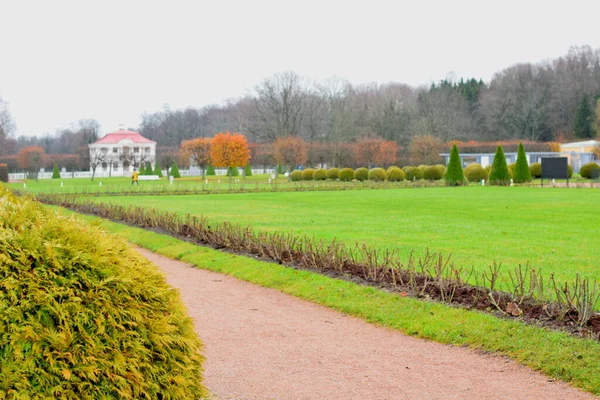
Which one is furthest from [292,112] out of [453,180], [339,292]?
[339,292]

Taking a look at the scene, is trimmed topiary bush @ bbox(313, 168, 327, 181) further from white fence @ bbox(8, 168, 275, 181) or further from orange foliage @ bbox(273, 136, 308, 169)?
white fence @ bbox(8, 168, 275, 181)

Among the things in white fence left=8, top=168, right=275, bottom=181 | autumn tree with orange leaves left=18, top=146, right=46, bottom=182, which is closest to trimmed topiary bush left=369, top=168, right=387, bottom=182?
white fence left=8, top=168, right=275, bottom=181

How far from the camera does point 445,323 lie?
21.8 ft

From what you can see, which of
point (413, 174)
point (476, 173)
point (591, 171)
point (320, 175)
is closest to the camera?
point (476, 173)

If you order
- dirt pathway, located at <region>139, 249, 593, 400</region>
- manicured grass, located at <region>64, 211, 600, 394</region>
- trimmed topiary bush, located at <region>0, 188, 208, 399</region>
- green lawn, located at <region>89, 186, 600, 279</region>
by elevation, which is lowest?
dirt pathway, located at <region>139, 249, 593, 400</region>

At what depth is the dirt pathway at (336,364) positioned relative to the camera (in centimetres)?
Result: 491

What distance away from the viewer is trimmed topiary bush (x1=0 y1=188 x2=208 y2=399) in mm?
2980

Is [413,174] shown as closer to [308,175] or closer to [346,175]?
[346,175]

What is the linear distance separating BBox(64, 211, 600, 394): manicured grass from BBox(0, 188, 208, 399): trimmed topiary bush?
629mm

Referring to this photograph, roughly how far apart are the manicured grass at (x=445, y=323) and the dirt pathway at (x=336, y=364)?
5.9 inches

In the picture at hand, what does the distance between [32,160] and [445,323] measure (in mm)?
66689

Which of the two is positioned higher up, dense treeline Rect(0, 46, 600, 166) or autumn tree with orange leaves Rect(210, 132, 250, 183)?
dense treeline Rect(0, 46, 600, 166)

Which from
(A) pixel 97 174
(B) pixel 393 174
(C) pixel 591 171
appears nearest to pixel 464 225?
(B) pixel 393 174

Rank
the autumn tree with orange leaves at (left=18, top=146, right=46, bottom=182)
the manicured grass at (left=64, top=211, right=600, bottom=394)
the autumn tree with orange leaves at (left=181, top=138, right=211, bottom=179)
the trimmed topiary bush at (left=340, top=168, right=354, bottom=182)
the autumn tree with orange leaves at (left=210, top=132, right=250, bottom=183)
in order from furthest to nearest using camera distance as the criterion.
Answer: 1. the autumn tree with orange leaves at (left=18, top=146, right=46, bottom=182)
2. the autumn tree with orange leaves at (left=181, top=138, right=211, bottom=179)
3. the autumn tree with orange leaves at (left=210, top=132, right=250, bottom=183)
4. the trimmed topiary bush at (left=340, top=168, right=354, bottom=182)
5. the manicured grass at (left=64, top=211, right=600, bottom=394)
